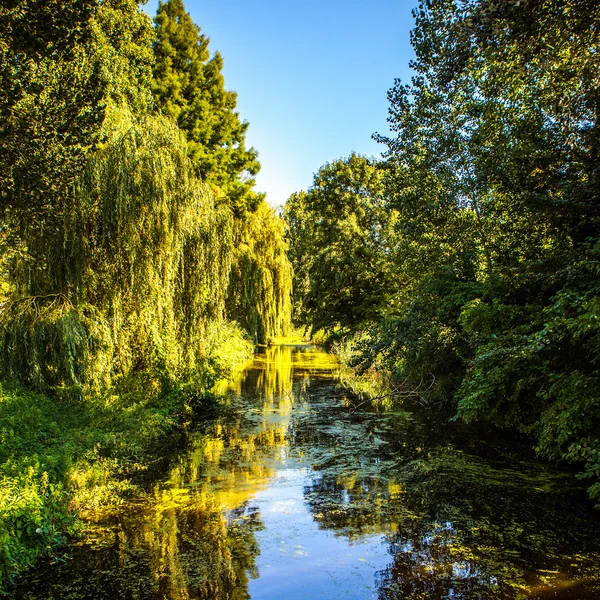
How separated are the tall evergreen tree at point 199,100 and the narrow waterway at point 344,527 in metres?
10.4

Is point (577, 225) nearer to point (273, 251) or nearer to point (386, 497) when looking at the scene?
point (386, 497)

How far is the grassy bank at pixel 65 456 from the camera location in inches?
189

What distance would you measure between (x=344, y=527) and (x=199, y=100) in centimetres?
1636

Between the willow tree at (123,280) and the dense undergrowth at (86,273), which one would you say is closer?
the dense undergrowth at (86,273)

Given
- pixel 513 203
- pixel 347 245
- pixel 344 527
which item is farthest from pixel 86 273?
pixel 347 245

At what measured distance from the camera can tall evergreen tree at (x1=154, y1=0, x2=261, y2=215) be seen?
1716cm

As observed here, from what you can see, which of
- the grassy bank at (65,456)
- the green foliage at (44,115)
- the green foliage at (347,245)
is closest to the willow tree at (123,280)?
Answer: the green foliage at (44,115)

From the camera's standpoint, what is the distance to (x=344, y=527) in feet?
19.5

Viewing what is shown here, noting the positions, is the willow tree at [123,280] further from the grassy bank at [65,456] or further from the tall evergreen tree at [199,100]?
the tall evergreen tree at [199,100]

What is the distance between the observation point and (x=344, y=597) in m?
4.52

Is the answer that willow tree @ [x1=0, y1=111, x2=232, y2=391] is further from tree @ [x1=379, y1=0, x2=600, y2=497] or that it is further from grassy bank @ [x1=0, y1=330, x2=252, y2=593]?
tree @ [x1=379, y1=0, x2=600, y2=497]

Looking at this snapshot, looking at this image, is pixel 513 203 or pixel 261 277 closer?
pixel 513 203

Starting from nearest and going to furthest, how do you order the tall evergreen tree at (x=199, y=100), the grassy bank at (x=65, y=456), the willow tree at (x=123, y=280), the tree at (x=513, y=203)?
the grassy bank at (x=65, y=456) < the tree at (x=513, y=203) < the willow tree at (x=123, y=280) < the tall evergreen tree at (x=199, y=100)

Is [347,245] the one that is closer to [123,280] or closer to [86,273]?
[123,280]
